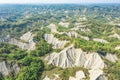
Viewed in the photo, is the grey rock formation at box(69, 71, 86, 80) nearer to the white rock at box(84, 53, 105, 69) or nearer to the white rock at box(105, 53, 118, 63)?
the white rock at box(84, 53, 105, 69)

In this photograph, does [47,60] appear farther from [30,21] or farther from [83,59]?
[30,21]

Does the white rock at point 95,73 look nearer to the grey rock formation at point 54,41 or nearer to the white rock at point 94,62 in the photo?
the white rock at point 94,62

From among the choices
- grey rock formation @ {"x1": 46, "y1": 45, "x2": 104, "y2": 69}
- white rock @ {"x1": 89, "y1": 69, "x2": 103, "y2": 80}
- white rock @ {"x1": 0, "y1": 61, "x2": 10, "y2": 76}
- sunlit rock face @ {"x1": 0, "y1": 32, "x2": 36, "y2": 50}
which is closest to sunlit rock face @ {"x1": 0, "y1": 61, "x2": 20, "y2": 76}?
white rock @ {"x1": 0, "y1": 61, "x2": 10, "y2": 76}

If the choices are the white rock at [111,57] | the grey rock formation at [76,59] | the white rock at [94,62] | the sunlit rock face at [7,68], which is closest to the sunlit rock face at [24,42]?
the grey rock formation at [76,59]

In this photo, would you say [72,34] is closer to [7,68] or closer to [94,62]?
[94,62]

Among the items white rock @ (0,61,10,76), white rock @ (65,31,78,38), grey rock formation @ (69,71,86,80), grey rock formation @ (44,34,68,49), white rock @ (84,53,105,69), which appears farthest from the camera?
white rock @ (65,31,78,38)

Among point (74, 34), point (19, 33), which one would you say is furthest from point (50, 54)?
point (19, 33)

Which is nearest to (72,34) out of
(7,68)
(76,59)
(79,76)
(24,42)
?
(24,42)
